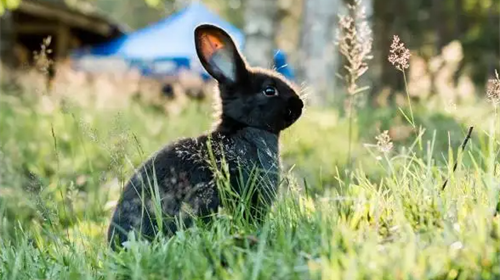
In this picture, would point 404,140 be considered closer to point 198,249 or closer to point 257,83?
point 257,83

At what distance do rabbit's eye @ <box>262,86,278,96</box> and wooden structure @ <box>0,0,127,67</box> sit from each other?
16.6 metres

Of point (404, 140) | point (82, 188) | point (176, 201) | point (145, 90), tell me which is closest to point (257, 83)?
point (176, 201)

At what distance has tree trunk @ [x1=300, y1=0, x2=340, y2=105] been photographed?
48.5ft

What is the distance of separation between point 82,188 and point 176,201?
3.43 metres

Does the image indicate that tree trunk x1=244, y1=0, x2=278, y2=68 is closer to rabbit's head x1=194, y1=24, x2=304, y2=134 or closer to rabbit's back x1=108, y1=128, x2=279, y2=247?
rabbit's head x1=194, y1=24, x2=304, y2=134

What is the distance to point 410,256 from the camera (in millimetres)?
2469

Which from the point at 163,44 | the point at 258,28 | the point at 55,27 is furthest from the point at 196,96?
the point at 55,27

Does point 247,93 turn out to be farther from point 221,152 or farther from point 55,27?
point 55,27

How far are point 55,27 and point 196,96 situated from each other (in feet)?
48.8

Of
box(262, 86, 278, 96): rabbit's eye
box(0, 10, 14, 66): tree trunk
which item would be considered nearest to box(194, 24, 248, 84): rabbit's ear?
box(262, 86, 278, 96): rabbit's eye

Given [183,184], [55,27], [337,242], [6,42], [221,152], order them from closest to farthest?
[337,242], [221,152], [183,184], [6,42], [55,27]

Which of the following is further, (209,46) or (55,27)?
(55,27)

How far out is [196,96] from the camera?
550 inches

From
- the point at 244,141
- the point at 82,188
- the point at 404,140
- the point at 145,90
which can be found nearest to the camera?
the point at 244,141
